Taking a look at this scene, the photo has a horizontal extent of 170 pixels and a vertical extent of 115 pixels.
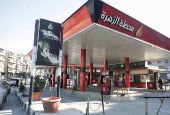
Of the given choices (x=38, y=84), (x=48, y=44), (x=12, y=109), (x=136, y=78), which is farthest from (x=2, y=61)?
(x=48, y=44)

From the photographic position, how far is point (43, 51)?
671 cm

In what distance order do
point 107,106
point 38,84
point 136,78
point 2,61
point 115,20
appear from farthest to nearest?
point 2,61, point 136,78, point 115,20, point 38,84, point 107,106

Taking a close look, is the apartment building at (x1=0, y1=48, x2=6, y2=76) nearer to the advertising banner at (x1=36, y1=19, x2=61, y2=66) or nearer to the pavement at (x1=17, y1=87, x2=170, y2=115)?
the pavement at (x1=17, y1=87, x2=170, y2=115)

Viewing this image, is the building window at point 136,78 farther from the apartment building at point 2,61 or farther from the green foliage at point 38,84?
the apartment building at point 2,61

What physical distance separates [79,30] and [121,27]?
3.07 m

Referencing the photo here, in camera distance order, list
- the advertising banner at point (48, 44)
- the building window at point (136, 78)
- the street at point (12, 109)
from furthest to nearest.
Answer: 1. the building window at point (136, 78)
2. the advertising banner at point (48, 44)
3. the street at point (12, 109)

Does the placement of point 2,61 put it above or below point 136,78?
above

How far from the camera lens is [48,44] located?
6.88 m

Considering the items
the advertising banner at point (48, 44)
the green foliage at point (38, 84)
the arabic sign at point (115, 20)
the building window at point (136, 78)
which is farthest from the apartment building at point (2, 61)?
the arabic sign at point (115, 20)

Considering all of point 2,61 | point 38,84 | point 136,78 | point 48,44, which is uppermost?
point 2,61

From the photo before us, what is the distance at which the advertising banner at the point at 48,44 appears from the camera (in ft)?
21.8

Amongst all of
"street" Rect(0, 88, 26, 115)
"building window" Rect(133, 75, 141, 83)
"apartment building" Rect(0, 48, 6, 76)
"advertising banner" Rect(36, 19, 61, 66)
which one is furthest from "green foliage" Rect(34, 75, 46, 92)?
"apartment building" Rect(0, 48, 6, 76)

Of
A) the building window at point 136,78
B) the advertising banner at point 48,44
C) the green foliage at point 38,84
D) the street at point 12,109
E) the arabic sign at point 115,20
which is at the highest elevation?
the arabic sign at point 115,20

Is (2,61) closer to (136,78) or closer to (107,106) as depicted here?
(136,78)
